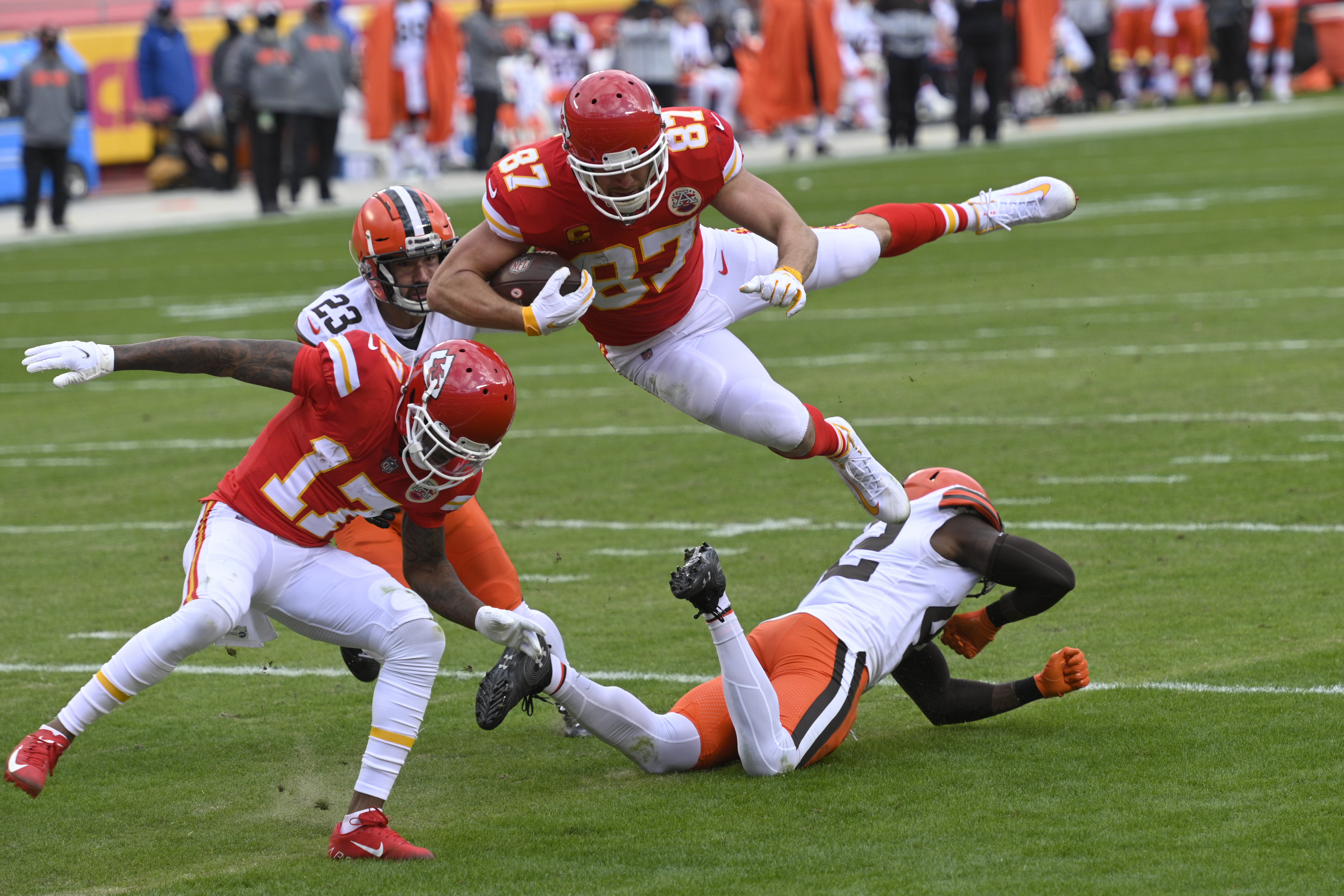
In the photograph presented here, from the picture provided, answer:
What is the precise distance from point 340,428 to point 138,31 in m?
25.4

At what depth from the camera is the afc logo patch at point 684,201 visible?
5.36 metres

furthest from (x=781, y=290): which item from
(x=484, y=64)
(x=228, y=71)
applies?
(x=484, y=64)

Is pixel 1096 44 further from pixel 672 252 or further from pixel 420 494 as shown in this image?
pixel 420 494

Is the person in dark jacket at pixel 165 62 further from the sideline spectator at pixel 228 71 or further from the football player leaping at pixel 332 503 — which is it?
the football player leaping at pixel 332 503

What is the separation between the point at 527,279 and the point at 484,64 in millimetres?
18013

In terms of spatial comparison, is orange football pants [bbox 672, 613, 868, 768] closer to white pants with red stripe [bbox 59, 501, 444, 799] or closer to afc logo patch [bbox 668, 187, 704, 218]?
white pants with red stripe [bbox 59, 501, 444, 799]

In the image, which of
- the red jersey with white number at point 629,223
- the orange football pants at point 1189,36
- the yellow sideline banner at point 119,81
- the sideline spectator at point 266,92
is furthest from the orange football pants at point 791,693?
the orange football pants at point 1189,36

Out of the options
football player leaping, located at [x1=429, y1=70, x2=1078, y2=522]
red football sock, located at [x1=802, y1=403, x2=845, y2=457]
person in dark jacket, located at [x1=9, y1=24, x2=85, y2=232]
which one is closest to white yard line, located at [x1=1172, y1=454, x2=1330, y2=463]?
football player leaping, located at [x1=429, y1=70, x2=1078, y2=522]

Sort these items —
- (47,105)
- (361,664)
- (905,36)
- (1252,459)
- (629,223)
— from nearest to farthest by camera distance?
(629,223) → (361,664) → (1252,459) → (47,105) → (905,36)

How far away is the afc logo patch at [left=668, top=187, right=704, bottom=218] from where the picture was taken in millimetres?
5355

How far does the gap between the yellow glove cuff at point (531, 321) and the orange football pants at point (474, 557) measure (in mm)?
622

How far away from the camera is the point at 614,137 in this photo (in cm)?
504

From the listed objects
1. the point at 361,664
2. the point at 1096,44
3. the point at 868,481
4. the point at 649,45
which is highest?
the point at 649,45

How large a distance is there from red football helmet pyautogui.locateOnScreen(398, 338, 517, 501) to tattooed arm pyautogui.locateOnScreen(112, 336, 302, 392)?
340mm
